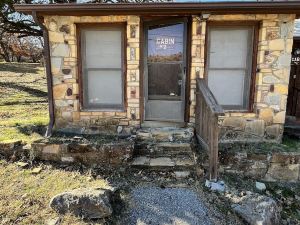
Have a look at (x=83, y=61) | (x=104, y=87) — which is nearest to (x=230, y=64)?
(x=104, y=87)

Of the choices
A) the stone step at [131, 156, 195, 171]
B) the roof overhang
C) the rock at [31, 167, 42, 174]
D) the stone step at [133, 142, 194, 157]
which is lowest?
the rock at [31, 167, 42, 174]

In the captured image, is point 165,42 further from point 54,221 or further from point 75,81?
point 54,221

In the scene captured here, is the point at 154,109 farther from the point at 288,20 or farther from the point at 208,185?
the point at 288,20

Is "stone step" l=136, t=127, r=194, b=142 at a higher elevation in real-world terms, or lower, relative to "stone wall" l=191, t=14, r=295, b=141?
lower

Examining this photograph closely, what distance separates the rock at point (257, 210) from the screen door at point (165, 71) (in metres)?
2.22

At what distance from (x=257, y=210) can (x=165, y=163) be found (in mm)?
1637

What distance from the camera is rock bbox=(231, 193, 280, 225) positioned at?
11.5ft

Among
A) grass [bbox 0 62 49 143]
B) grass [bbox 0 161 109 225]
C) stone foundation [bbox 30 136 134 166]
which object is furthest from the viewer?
grass [bbox 0 62 49 143]

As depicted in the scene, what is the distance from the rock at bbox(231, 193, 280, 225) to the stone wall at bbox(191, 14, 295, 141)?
1.78 metres

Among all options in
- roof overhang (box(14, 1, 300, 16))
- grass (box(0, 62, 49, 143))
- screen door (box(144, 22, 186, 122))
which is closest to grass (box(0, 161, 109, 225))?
grass (box(0, 62, 49, 143))

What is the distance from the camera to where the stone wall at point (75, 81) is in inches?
205

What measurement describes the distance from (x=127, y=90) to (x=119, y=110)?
0.44 m

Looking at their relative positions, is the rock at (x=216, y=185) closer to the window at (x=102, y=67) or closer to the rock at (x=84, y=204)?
the rock at (x=84, y=204)

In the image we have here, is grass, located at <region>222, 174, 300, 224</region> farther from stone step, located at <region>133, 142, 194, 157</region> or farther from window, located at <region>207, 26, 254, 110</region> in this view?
window, located at <region>207, 26, 254, 110</region>
